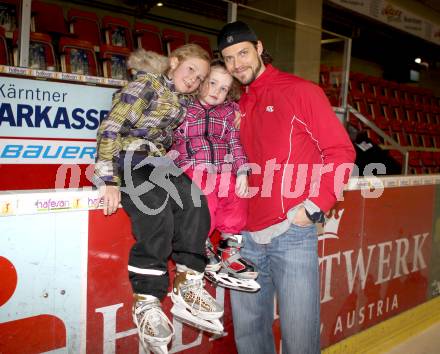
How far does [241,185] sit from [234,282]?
0.39 meters

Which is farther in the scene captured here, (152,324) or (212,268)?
(212,268)

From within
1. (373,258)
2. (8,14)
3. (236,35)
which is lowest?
(373,258)

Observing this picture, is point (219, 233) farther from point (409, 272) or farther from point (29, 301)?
point (409, 272)

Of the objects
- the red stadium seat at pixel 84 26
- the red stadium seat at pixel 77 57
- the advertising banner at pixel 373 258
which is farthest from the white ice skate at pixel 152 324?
the red stadium seat at pixel 84 26

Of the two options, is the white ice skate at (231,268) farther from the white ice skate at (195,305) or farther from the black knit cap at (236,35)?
the black knit cap at (236,35)

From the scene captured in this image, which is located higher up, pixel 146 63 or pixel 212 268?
pixel 146 63

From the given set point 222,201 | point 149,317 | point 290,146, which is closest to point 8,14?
point 222,201

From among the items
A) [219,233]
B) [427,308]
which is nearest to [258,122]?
[219,233]

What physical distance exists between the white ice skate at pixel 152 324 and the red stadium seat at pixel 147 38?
5538mm

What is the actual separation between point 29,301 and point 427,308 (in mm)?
2791

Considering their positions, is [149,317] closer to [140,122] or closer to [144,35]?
[140,122]

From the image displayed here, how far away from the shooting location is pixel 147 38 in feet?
21.2

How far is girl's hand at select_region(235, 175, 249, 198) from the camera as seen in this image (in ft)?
5.68

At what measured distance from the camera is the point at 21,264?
53.6 inches
